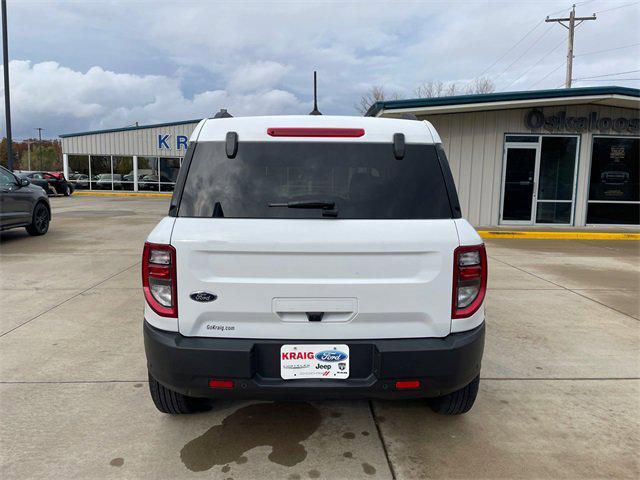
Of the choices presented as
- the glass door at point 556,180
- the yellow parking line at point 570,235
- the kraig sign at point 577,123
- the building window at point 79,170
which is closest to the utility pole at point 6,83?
the building window at point 79,170

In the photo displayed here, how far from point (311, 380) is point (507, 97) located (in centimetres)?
1178

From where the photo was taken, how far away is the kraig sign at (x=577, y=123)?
42.7ft

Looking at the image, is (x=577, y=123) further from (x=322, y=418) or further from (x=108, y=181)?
(x=108, y=181)

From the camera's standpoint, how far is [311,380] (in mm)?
2357

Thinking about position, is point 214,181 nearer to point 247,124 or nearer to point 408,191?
point 247,124

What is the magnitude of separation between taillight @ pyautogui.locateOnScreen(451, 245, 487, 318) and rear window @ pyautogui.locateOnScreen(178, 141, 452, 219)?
0.24 metres

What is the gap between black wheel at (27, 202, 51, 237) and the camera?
10477 mm

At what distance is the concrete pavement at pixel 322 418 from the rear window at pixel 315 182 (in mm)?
1355

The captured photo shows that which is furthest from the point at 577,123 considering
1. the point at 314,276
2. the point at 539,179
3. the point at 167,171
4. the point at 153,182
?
the point at 153,182

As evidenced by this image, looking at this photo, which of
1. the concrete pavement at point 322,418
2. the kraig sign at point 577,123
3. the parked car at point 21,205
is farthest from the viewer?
the kraig sign at point 577,123

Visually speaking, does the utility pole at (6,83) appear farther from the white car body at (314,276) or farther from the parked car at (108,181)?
the white car body at (314,276)

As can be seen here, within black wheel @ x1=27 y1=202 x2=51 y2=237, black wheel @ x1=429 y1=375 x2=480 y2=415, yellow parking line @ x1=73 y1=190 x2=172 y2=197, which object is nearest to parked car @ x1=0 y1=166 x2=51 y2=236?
black wheel @ x1=27 y1=202 x2=51 y2=237

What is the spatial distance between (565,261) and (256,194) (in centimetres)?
801

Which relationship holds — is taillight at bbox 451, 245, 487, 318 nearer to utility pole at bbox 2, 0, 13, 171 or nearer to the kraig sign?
the kraig sign
